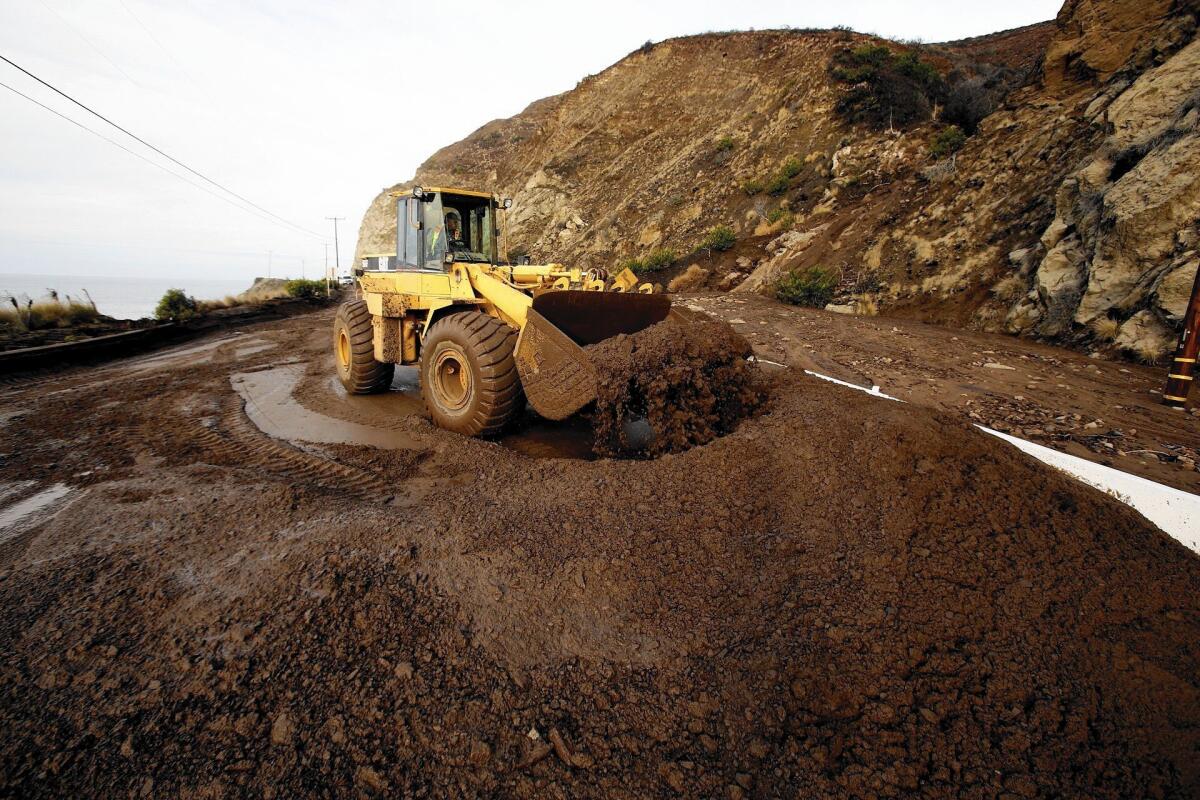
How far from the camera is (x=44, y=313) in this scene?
38.2ft

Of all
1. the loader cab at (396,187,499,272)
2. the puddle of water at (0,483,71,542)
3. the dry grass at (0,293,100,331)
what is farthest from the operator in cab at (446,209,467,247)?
the dry grass at (0,293,100,331)

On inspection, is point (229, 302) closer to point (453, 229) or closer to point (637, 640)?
point (453, 229)

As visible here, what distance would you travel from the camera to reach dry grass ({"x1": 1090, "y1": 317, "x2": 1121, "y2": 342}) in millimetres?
6500

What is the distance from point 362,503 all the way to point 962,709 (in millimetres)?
3207

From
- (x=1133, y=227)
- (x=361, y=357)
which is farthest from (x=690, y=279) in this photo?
(x=361, y=357)

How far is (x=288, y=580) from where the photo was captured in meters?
2.37

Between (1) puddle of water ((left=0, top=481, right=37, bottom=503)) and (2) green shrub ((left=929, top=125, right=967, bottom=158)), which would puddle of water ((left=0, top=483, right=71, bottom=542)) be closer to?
(1) puddle of water ((left=0, top=481, right=37, bottom=503))

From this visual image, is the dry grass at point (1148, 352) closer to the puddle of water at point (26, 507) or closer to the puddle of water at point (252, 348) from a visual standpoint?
the puddle of water at point (26, 507)

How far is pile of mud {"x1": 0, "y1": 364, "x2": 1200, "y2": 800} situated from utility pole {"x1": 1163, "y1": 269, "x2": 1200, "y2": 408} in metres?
3.62

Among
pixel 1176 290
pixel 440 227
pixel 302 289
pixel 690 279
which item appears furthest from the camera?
pixel 302 289

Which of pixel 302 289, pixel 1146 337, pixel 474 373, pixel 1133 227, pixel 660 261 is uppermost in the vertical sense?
pixel 660 261

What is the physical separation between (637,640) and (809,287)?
420 inches

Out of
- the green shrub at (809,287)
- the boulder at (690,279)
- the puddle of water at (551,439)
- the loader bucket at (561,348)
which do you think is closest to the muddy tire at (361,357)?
the puddle of water at (551,439)

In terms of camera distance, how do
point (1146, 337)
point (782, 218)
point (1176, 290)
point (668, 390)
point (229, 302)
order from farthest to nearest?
point (229, 302) → point (782, 218) → point (1146, 337) → point (1176, 290) → point (668, 390)
